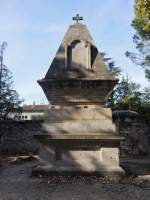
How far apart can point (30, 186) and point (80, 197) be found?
1310 mm

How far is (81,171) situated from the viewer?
17.7ft

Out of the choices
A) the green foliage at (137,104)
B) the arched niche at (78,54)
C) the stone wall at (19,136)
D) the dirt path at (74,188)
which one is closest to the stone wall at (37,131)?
the stone wall at (19,136)

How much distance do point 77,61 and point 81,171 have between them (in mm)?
3253

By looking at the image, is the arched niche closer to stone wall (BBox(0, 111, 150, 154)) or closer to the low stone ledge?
the low stone ledge

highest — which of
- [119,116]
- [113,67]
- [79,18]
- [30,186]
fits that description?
[113,67]

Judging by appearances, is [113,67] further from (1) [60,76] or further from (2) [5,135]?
(1) [60,76]

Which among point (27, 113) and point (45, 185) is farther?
point (27, 113)

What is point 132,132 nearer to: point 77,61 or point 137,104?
point 137,104

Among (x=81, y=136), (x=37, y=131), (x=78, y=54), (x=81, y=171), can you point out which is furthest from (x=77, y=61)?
(x=37, y=131)

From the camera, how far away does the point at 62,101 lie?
6.03 meters

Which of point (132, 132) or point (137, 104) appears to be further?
point (137, 104)

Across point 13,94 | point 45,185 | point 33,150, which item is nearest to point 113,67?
point 13,94

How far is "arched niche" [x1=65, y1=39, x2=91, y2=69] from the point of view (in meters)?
6.33

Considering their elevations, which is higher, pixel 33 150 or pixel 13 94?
pixel 13 94
